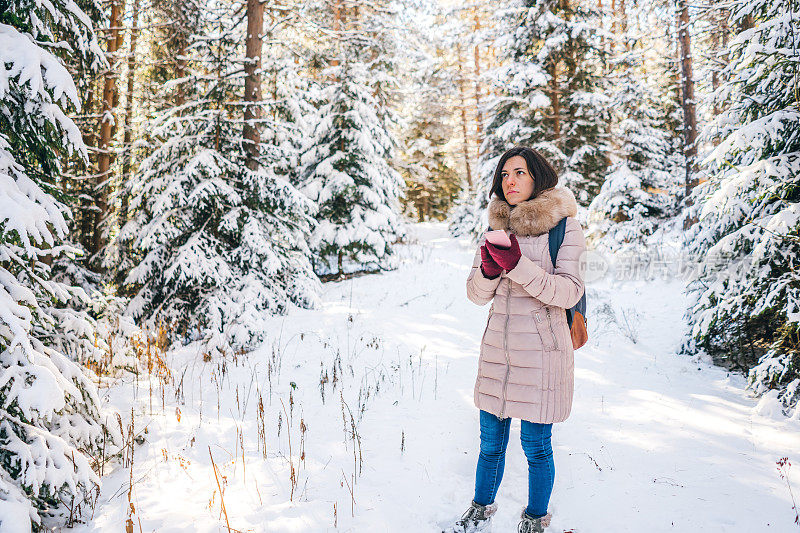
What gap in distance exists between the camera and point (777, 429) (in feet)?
13.7

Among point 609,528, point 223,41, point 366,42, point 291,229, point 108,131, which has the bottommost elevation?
point 609,528

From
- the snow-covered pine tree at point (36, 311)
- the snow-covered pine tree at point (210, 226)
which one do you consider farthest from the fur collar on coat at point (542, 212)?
the snow-covered pine tree at point (210, 226)

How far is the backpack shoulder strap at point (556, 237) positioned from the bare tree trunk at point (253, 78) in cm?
666

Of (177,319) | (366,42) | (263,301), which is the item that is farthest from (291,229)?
(366,42)

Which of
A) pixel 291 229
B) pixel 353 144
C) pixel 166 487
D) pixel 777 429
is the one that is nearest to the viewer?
pixel 166 487

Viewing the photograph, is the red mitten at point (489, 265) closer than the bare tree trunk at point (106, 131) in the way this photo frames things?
Yes

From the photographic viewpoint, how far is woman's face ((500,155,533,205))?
282cm

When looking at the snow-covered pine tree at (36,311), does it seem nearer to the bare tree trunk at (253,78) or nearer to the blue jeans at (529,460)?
the blue jeans at (529,460)

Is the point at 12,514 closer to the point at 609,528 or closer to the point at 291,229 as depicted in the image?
the point at 609,528

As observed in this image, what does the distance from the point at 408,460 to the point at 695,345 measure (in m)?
5.07

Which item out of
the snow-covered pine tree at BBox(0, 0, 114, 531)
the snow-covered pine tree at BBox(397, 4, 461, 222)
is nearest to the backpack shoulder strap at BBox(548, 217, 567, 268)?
the snow-covered pine tree at BBox(0, 0, 114, 531)

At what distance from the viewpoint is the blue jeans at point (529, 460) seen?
2.76 meters

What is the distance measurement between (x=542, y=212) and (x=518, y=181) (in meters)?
0.29

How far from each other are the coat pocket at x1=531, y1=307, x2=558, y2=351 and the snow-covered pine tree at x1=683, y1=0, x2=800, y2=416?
2.82 meters
